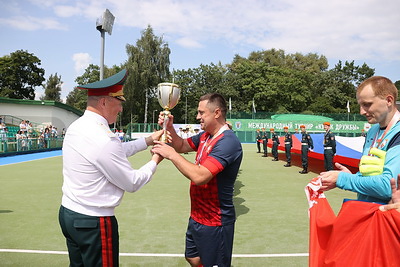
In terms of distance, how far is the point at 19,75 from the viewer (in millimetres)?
52938

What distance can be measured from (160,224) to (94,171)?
12.4 feet

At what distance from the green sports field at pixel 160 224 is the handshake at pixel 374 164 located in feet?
8.10

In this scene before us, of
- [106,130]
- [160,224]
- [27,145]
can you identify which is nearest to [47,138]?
[27,145]

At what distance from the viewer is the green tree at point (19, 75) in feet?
169

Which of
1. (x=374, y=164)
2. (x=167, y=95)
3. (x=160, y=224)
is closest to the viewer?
(x=374, y=164)

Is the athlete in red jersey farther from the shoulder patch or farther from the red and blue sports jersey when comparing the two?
the shoulder patch

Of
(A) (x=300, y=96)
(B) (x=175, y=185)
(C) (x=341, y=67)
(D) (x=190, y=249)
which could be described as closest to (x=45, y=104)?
(B) (x=175, y=185)

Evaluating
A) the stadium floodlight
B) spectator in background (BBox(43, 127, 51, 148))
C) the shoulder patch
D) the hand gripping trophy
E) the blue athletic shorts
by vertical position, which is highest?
the stadium floodlight

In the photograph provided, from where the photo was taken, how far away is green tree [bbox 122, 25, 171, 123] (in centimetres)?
4616

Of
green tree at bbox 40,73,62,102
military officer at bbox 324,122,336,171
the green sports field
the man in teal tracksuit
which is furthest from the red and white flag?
green tree at bbox 40,73,62,102

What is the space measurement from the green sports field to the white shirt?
2.09m

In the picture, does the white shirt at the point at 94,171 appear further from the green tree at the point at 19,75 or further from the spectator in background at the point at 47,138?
the green tree at the point at 19,75

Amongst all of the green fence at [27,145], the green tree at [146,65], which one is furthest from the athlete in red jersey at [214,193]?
the green tree at [146,65]

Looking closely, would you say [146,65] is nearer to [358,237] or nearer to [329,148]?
[329,148]
